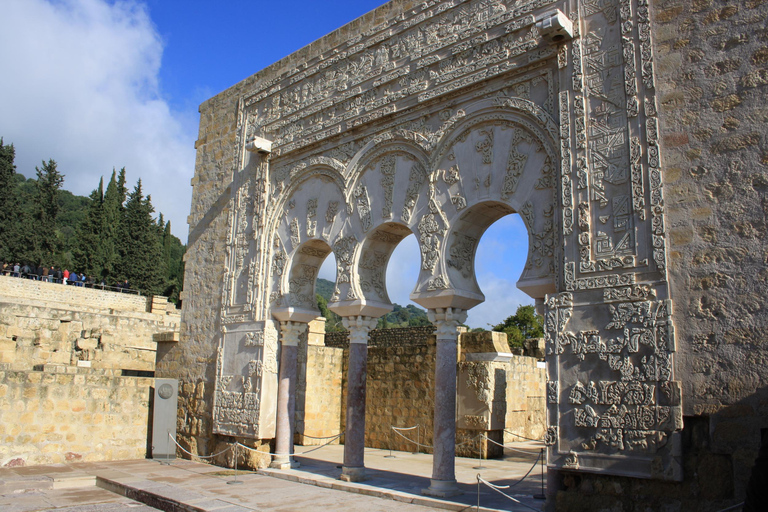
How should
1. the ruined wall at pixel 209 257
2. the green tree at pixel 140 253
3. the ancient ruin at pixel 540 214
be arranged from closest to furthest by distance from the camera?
the ancient ruin at pixel 540 214
the ruined wall at pixel 209 257
the green tree at pixel 140 253

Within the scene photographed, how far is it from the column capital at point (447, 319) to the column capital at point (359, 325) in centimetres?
129

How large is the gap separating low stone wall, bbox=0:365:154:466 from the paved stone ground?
35cm

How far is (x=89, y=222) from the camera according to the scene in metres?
31.5

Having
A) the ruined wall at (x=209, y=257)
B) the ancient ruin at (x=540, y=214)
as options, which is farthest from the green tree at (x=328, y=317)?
the ancient ruin at (x=540, y=214)

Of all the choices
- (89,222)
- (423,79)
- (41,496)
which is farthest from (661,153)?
(89,222)

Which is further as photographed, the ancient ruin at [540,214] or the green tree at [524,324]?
the green tree at [524,324]

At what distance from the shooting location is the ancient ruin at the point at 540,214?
498 cm

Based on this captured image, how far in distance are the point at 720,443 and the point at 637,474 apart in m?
0.70

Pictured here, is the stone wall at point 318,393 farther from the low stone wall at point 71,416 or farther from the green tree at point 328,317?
the green tree at point 328,317

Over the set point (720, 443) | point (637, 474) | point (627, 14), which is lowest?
point (637, 474)

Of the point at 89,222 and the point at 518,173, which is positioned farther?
the point at 89,222

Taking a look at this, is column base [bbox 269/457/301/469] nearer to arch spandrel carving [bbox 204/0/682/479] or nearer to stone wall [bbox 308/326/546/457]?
arch spandrel carving [bbox 204/0/682/479]

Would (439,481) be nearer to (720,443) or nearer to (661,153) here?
(720,443)

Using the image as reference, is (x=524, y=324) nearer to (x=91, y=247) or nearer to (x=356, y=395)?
(x=91, y=247)
